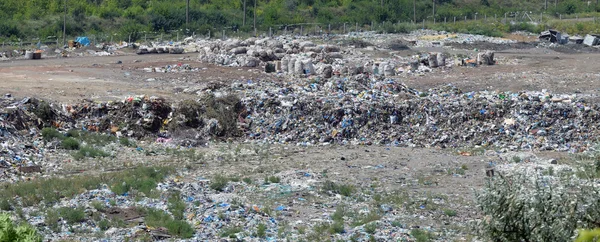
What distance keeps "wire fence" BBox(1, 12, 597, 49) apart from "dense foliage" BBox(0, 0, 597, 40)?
0.35m

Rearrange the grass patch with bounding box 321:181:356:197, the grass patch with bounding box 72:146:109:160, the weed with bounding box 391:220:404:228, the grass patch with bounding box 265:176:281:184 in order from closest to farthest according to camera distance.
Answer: the weed with bounding box 391:220:404:228 < the grass patch with bounding box 321:181:356:197 < the grass patch with bounding box 265:176:281:184 < the grass patch with bounding box 72:146:109:160

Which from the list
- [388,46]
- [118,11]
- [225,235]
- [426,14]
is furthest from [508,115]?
[426,14]

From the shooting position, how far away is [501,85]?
27828 mm

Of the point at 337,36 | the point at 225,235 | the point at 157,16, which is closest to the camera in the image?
the point at 225,235

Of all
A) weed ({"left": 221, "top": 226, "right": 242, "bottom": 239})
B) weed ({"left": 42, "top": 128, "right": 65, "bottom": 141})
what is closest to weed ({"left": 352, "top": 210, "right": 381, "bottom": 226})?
weed ({"left": 221, "top": 226, "right": 242, "bottom": 239})

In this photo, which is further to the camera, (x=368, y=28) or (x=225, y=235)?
(x=368, y=28)

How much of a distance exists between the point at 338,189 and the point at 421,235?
3043 mm

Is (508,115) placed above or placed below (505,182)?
below

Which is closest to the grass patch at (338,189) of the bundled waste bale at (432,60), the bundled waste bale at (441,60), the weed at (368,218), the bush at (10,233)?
the weed at (368,218)

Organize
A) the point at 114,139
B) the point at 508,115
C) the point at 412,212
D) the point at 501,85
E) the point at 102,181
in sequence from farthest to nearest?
1. the point at 501,85
2. the point at 508,115
3. the point at 114,139
4. the point at 102,181
5. the point at 412,212

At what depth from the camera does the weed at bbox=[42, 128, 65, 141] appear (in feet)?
64.4

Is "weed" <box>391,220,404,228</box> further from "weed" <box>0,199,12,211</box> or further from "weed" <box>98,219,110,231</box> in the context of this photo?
"weed" <box>0,199,12,211</box>

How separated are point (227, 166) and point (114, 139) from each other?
3.80m

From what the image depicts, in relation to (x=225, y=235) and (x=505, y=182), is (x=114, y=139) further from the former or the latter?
(x=505, y=182)
